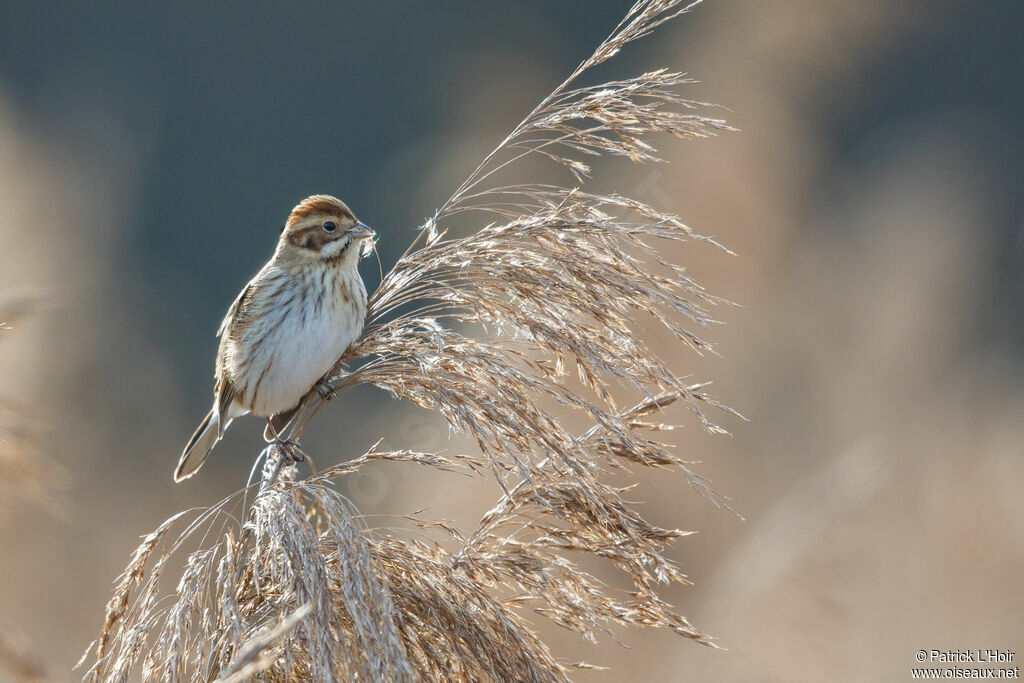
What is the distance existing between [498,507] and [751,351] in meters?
3.22

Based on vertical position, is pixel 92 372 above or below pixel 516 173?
below

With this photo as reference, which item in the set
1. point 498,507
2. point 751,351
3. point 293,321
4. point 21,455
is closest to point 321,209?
point 293,321

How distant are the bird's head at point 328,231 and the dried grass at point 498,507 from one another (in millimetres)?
926

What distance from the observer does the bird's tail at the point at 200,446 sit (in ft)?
10.2

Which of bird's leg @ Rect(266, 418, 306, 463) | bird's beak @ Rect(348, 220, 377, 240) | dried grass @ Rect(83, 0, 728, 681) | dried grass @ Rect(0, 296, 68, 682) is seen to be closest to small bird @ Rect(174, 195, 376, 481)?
bird's beak @ Rect(348, 220, 377, 240)

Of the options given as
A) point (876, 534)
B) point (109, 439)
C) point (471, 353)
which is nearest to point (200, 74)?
point (109, 439)

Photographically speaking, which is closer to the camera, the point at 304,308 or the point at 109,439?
the point at 304,308

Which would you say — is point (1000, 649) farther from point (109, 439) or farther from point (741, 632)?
point (109, 439)

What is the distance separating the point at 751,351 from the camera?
5070 mm

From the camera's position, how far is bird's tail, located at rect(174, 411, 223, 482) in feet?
10.2

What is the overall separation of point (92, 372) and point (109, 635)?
13.8 feet

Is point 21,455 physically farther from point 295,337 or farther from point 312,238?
point 312,238

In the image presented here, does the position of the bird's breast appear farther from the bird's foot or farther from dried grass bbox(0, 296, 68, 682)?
dried grass bbox(0, 296, 68, 682)

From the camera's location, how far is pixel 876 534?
437 cm
